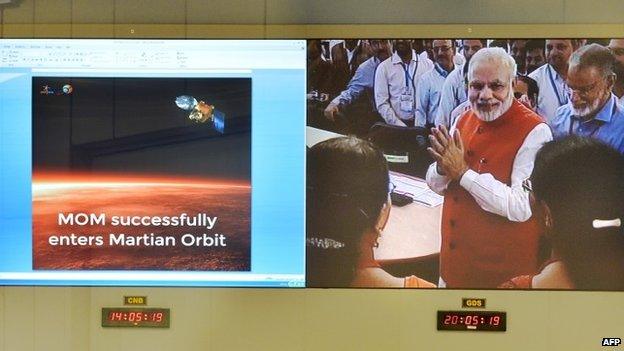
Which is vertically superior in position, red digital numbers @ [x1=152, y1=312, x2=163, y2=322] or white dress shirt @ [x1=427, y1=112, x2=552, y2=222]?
white dress shirt @ [x1=427, y1=112, x2=552, y2=222]

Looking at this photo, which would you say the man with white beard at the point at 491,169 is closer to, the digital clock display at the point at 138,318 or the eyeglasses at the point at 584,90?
the eyeglasses at the point at 584,90

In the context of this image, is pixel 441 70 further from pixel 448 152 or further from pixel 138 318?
pixel 138 318

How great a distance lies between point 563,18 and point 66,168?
7.37 feet

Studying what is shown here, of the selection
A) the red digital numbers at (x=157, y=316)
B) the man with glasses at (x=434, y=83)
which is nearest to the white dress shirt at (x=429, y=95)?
the man with glasses at (x=434, y=83)

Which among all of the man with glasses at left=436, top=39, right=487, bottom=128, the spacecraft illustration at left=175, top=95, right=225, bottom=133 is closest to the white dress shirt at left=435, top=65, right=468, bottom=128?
the man with glasses at left=436, top=39, right=487, bottom=128

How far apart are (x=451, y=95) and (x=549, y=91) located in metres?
0.41

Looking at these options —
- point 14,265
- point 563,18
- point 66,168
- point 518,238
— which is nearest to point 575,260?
point 518,238

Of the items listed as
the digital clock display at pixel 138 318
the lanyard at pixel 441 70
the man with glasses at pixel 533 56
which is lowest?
the digital clock display at pixel 138 318

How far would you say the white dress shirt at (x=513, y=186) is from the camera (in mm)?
2779

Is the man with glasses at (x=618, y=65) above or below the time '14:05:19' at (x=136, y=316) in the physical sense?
above

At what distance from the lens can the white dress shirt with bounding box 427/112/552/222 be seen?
2779 millimetres

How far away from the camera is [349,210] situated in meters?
2.82

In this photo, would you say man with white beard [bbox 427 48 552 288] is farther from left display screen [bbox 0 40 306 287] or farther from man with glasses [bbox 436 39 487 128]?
left display screen [bbox 0 40 306 287]

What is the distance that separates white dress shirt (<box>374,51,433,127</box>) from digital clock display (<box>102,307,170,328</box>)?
1.30 meters
